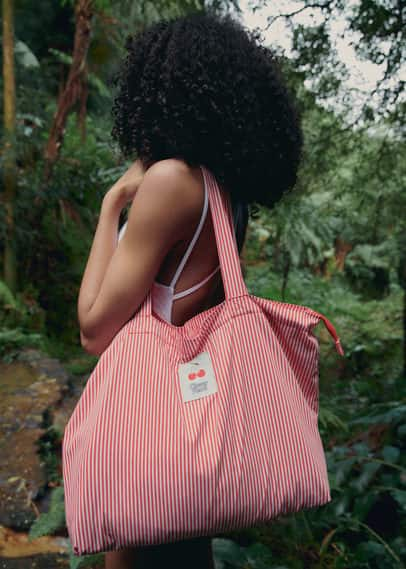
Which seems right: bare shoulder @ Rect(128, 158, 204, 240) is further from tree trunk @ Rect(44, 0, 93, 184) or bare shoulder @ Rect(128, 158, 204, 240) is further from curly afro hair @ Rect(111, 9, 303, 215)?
tree trunk @ Rect(44, 0, 93, 184)

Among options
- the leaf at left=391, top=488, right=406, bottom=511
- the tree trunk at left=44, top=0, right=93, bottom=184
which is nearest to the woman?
the leaf at left=391, top=488, right=406, bottom=511

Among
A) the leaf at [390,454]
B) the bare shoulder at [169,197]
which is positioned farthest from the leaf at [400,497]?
the bare shoulder at [169,197]

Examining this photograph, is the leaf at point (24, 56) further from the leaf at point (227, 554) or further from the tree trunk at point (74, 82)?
the leaf at point (227, 554)

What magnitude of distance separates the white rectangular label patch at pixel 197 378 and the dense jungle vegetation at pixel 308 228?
110 centimetres

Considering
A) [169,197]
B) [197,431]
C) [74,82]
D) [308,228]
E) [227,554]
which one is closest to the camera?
[197,431]

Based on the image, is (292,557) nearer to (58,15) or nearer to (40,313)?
(40,313)

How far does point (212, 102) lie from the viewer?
3.72ft

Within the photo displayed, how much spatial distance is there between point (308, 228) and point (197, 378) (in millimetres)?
5329

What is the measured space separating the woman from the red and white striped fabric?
0.10 meters

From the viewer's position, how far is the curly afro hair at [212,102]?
1146 mm

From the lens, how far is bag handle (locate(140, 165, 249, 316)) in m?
1.06

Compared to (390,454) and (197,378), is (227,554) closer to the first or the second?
(390,454)

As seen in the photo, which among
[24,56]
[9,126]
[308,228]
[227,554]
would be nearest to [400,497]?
[227,554]

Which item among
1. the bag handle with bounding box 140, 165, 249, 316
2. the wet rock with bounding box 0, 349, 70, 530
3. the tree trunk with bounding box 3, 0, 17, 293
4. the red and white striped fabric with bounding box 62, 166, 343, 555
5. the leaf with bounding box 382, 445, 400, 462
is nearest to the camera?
the red and white striped fabric with bounding box 62, 166, 343, 555
